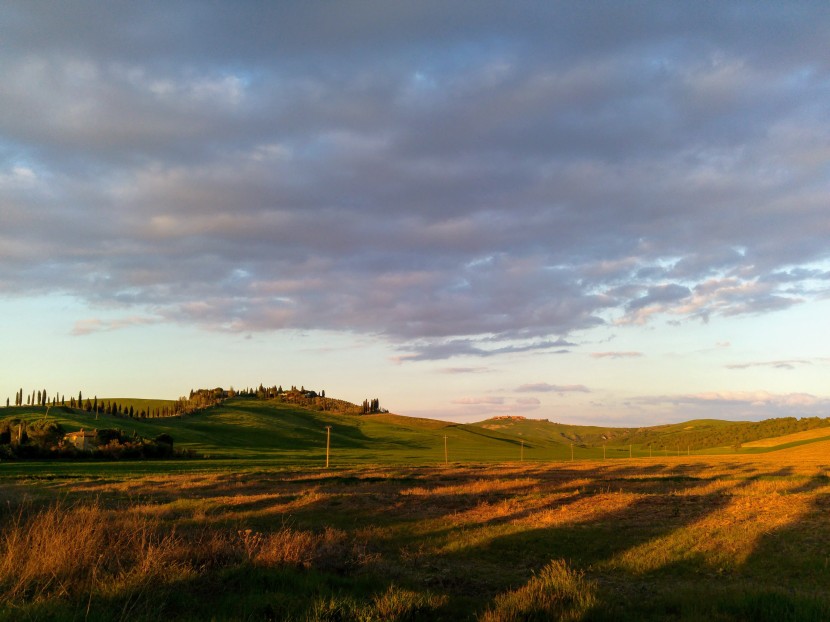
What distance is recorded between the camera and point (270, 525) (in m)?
20.6

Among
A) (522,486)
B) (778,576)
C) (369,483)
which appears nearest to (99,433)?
(369,483)

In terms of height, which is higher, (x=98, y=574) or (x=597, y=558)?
(x=98, y=574)

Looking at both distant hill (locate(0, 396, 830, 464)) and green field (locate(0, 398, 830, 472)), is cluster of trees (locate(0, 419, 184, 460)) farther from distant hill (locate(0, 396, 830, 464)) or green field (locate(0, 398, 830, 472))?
distant hill (locate(0, 396, 830, 464))

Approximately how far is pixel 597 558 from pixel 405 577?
6602 millimetres

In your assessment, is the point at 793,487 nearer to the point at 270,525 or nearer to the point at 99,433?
the point at 270,525

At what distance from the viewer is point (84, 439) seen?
84.1 meters

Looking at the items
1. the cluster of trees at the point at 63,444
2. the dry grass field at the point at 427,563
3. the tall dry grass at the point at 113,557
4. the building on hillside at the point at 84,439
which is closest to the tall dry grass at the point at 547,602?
the dry grass field at the point at 427,563

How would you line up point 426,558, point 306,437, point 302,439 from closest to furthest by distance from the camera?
1. point 426,558
2. point 302,439
3. point 306,437

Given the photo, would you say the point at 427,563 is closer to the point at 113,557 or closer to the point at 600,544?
the point at 600,544

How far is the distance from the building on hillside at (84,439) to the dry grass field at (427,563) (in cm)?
6897

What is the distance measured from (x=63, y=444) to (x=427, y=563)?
83.5 m

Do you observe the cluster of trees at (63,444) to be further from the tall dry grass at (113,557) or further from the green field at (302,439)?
the tall dry grass at (113,557)

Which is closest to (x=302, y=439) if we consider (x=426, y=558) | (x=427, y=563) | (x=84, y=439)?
(x=84, y=439)

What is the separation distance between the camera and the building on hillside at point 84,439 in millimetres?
82438
